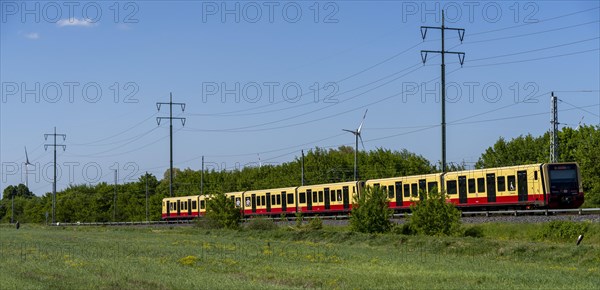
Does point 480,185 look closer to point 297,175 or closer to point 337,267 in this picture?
point 337,267

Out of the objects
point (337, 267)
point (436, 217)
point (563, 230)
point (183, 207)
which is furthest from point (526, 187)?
point (183, 207)

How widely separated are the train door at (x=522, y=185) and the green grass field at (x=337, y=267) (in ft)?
21.1

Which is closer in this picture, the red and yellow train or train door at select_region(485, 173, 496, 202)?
the red and yellow train

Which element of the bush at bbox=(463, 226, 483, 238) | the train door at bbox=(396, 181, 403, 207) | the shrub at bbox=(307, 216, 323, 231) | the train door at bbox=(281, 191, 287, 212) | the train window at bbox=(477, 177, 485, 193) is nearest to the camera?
the bush at bbox=(463, 226, 483, 238)

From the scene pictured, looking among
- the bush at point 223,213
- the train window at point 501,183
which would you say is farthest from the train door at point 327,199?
the train window at point 501,183

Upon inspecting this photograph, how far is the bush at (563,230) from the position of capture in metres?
37.6

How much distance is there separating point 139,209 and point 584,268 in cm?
10039

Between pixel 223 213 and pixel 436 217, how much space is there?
24599 millimetres

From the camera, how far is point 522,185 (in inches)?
1843

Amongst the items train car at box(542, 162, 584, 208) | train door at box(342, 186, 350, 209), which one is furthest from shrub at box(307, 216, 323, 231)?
train car at box(542, 162, 584, 208)

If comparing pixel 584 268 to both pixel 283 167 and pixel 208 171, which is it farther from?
pixel 208 171

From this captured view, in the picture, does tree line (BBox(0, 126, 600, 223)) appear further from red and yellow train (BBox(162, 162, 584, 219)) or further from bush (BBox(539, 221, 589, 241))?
bush (BBox(539, 221, 589, 241))

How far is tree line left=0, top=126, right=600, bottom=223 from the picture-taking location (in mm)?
86600

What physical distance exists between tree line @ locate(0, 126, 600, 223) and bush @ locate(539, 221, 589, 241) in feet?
83.0
